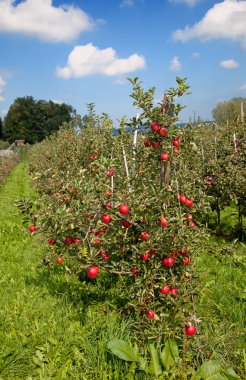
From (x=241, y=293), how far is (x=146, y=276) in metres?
1.86

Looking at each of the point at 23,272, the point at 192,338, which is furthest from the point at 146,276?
the point at 23,272

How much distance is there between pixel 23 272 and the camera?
5367mm

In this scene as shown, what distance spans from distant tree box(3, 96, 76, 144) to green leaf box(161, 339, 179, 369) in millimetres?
63092

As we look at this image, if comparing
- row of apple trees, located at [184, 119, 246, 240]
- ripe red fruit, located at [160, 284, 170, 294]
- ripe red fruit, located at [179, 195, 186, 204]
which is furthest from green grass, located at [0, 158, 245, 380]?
row of apple trees, located at [184, 119, 246, 240]

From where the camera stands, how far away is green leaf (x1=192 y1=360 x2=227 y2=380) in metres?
2.73

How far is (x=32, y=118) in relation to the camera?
64250 mm

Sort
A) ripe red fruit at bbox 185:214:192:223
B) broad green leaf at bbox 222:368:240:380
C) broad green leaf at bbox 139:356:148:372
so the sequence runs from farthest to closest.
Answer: ripe red fruit at bbox 185:214:192:223, broad green leaf at bbox 139:356:148:372, broad green leaf at bbox 222:368:240:380

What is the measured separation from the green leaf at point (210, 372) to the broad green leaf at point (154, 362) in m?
0.30

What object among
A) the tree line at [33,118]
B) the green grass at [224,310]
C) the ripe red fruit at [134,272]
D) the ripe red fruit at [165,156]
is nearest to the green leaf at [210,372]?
the green grass at [224,310]

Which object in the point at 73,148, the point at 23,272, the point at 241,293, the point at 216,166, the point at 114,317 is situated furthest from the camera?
the point at 73,148

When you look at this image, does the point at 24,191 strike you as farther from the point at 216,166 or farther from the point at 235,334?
the point at 235,334

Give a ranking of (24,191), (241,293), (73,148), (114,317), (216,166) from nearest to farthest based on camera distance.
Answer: (114,317) → (241,293) → (216,166) → (73,148) → (24,191)

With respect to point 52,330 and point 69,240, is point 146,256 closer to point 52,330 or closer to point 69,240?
point 69,240

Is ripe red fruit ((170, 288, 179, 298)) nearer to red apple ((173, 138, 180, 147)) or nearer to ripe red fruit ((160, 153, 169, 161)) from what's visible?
ripe red fruit ((160, 153, 169, 161))
